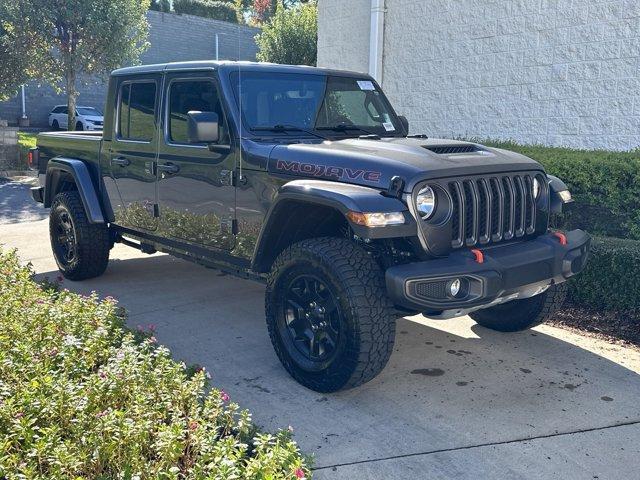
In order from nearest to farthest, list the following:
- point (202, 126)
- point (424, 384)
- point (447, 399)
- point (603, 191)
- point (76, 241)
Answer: point (447, 399) → point (424, 384) → point (202, 126) → point (603, 191) → point (76, 241)

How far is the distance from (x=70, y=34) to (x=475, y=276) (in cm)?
1650

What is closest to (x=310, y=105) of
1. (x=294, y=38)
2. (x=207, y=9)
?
(x=294, y=38)

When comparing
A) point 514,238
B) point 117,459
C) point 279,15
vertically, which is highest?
point 279,15

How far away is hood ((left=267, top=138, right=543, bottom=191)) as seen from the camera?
392 centimetres

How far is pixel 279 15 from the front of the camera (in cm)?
1842

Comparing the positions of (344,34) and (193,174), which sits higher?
(344,34)

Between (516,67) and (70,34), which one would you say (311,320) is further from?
(70,34)

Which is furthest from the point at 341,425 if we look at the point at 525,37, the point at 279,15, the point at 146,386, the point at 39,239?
the point at 279,15

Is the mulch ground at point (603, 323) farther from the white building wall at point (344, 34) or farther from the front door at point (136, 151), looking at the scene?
the white building wall at point (344, 34)

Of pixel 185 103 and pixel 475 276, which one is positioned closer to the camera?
pixel 475 276

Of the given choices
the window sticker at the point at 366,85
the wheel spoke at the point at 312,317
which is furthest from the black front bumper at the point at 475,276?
the window sticker at the point at 366,85

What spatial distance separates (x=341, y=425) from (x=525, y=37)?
7282mm

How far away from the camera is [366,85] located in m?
5.69

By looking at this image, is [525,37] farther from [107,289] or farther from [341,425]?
[341,425]
